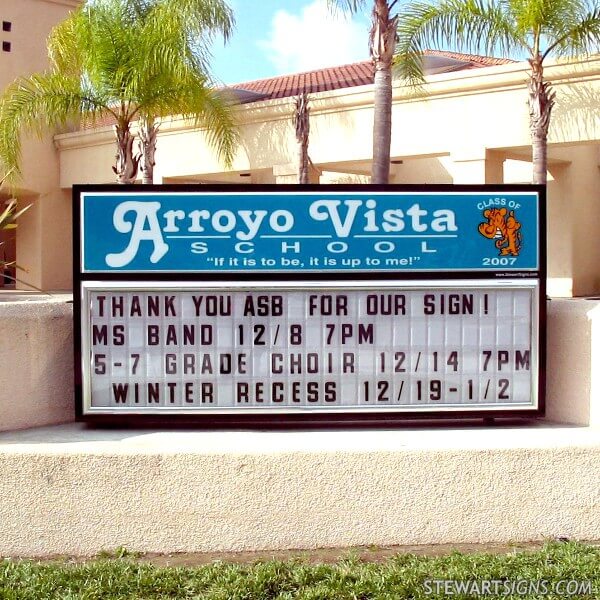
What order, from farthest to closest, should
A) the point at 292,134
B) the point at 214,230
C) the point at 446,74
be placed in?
the point at 292,134 < the point at 446,74 < the point at 214,230

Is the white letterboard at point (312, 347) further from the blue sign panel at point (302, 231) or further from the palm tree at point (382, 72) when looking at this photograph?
the palm tree at point (382, 72)

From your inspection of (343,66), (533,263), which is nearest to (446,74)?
(343,66)

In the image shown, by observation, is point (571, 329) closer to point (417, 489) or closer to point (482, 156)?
point (417, 489)

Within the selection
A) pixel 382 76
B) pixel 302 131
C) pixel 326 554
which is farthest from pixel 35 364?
pixel 302 131

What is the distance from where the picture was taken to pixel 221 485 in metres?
6.05

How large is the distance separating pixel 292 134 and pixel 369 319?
65.2 feet

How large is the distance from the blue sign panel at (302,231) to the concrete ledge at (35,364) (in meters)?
0.47

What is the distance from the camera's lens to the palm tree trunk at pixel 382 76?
19.5 meters

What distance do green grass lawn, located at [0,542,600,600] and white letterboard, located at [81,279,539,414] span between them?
47.5 inches

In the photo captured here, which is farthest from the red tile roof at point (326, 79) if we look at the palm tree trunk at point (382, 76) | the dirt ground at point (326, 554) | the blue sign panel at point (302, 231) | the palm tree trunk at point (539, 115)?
the dirt ground at point (326, 554)

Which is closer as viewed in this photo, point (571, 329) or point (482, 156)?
point (571, 329)

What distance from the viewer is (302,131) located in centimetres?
2425

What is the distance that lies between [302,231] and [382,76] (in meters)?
13.7

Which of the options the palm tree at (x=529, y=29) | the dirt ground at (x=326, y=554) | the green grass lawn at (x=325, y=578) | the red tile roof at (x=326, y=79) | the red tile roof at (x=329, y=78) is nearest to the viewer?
the green grass lawn at (x=325, y=578)
